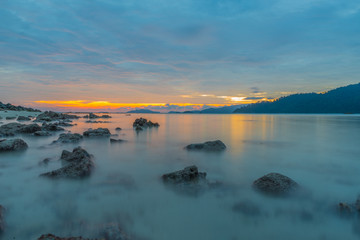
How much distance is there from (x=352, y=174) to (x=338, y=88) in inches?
9672

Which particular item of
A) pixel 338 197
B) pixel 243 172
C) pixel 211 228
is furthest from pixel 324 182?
pixel 211 228

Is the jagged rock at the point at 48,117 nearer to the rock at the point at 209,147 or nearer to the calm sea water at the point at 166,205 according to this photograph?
the calm sea water at the point at 166,205

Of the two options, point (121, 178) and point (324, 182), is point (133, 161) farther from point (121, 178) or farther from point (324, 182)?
point (324, 182)

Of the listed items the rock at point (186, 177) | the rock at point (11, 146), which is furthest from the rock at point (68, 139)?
the rock at point (186, 177)

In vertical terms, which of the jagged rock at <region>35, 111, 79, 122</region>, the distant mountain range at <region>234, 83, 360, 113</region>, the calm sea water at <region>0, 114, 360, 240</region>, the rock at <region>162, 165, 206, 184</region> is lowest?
the calm sea water at <region>0, 114, 360, 240</region>

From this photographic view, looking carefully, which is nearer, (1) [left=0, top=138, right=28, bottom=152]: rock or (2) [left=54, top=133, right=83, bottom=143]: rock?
(1) [left=0, top=138, right=28, bottom=152]: rock

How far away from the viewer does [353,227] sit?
11.9 ft

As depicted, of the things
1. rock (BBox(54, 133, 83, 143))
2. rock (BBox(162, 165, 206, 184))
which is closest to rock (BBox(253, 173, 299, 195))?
rock (BBox(162, 165, 206, 184))

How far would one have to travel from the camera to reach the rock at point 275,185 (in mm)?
5086

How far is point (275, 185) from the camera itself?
5.20 meters

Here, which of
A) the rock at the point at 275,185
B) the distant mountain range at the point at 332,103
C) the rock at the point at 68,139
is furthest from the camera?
the distant mountain range at the point at 332,103

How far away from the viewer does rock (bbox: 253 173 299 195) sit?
509 centimetres

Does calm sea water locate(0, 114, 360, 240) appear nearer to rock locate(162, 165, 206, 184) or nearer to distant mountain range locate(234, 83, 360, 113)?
rock locate(162, 165, 206, 184)

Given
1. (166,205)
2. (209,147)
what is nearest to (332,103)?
(209,147)
